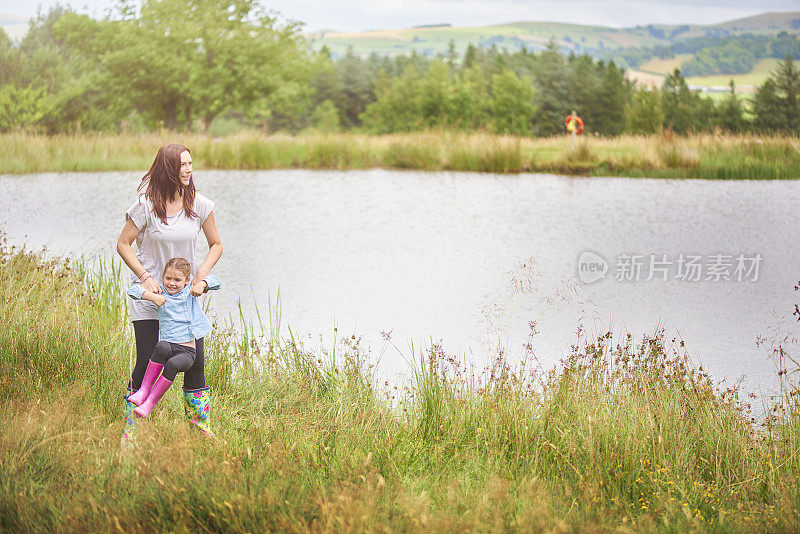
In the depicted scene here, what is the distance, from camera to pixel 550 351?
5.58 metres

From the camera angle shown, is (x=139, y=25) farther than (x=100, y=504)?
Yes

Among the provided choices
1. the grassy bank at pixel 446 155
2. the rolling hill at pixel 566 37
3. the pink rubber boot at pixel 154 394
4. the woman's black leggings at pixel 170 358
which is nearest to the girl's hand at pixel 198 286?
the woman's black leggings at pixel 170 358

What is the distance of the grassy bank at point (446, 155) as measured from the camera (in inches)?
582

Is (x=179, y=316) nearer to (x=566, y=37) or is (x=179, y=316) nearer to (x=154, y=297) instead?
(x=154, y=297)

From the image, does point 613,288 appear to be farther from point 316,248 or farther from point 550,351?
point 316,248

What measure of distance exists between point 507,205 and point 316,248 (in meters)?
3.67

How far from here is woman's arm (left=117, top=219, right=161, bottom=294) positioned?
9.70 ft

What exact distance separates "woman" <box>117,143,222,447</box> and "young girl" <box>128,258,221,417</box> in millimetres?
44

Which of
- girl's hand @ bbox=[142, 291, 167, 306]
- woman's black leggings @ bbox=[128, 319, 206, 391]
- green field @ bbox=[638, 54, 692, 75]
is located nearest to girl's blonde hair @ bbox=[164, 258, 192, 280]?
girl's hand @ bbox=[142, 291, 167, 306]

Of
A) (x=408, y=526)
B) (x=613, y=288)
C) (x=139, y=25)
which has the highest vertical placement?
(x=139, y=25)

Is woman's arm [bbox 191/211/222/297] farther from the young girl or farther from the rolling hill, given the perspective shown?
the rolling hill

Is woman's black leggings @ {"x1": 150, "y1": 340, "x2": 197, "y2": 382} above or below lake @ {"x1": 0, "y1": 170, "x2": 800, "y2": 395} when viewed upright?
above

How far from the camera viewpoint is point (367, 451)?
3211mm

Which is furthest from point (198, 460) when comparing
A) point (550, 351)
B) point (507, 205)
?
point (507, 205)
